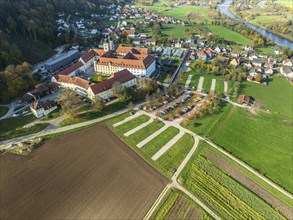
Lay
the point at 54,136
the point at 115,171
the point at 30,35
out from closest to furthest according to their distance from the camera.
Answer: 1. the point at 115,171
2. the point at 54,136
3. the point at 30,35

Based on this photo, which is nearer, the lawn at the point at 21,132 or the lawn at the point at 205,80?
the lawn at the point at 21,132

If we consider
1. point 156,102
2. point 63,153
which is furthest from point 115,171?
point 156,102

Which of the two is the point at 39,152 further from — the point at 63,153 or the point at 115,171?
the point at 115,171

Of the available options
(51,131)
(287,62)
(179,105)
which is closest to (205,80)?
(179,105)

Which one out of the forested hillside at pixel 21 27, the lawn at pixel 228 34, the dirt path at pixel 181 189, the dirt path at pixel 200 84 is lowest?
the dirt path at pixel 181 189

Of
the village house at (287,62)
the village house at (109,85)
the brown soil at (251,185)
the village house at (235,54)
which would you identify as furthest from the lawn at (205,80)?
the village house at (287,62)

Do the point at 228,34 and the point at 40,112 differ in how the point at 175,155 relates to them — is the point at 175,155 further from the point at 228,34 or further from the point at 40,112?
the point at 228,34

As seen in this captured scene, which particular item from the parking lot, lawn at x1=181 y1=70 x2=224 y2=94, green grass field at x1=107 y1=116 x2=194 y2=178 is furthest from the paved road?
lawn at x1=181 y1=70 x2=224 y2=94

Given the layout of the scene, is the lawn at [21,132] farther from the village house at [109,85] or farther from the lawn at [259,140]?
the lawn at [259,140]
